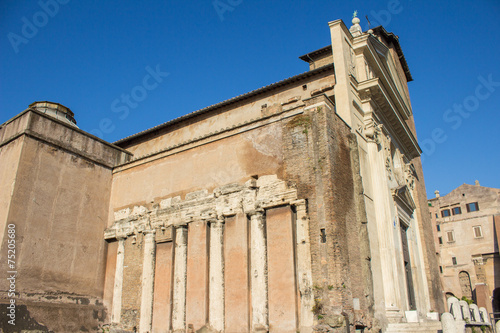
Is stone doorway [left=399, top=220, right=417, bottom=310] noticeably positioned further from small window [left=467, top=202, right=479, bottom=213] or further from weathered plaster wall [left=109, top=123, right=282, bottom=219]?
small window [left=467, top=202, right=479, bottom=213]

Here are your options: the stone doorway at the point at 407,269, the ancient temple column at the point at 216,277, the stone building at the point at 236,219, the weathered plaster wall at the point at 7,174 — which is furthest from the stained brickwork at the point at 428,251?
the weathered plaster wall at the point at 7,174

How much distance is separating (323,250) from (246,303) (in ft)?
8.13

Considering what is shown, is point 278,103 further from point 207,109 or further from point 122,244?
point 122,244

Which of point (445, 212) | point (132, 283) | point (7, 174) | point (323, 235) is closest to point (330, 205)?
point (323, 235)

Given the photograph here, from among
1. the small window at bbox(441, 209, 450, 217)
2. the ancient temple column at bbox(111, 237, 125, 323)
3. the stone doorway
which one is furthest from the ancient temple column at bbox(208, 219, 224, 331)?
the small window at bbox(441, 209, 450, 217)

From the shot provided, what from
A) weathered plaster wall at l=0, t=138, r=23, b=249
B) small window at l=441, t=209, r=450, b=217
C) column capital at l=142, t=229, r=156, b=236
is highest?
small window at l=441, t=209, r=450, b=217

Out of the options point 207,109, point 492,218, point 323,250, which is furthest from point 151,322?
point 492,218

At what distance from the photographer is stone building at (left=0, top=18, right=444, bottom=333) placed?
10.5 metres

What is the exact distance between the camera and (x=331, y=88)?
47.6ft

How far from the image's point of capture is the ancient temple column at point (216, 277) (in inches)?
442

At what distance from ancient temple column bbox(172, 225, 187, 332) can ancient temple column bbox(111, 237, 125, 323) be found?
2.56 meters

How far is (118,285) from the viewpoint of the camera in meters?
14.0

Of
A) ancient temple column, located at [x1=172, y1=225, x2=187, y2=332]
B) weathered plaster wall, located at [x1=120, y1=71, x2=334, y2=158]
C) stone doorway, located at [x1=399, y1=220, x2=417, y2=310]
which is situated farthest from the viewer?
weathered plaster wall, located at [x1=120, y1=71, x2=334, y2=158]

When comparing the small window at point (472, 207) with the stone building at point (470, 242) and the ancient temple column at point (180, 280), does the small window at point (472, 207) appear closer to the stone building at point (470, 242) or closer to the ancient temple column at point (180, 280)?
the stone building at point (470, 242)
